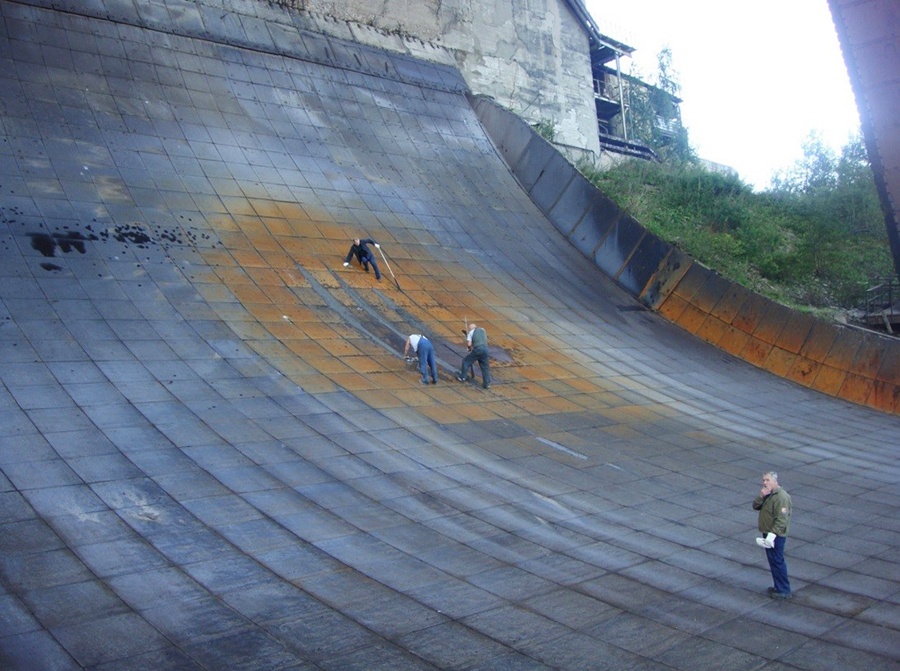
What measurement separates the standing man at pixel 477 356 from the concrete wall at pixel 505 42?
13.3m

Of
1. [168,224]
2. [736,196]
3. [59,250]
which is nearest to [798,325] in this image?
[736,196]

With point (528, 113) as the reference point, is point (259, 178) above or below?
below

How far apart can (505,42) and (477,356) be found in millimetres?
16919

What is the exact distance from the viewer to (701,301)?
1992 cm

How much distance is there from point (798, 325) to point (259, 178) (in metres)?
12.5

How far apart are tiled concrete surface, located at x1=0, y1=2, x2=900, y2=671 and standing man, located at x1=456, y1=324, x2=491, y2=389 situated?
275mm

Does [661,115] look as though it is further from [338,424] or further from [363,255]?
[338,424]

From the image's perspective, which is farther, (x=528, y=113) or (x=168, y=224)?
(x=528, y=113)

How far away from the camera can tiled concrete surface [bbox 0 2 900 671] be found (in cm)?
634

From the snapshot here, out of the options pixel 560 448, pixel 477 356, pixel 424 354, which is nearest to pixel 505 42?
pixel 477 356

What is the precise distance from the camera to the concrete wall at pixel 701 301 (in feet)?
59.9

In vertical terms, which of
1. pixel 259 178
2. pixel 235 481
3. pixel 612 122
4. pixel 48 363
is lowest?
pixel 235 481

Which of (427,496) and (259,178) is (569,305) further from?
(427,496)

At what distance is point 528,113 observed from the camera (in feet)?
89.2
